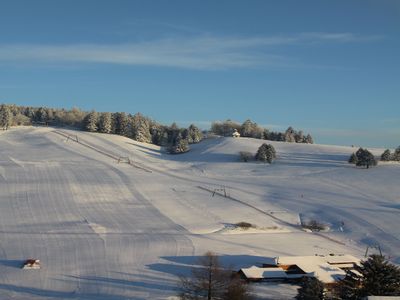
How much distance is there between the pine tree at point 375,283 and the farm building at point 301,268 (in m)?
5.70

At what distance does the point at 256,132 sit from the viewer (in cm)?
12800

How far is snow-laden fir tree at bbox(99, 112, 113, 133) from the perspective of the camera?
117688 mm

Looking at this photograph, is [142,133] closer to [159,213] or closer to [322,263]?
[159,213]

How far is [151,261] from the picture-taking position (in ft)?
128

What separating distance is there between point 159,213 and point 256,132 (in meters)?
75.8

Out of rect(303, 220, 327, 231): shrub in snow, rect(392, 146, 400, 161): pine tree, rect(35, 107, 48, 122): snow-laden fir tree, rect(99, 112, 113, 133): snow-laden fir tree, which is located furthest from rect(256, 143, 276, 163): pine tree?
rect(35, 107, 48, 122): snow-laden fir tree

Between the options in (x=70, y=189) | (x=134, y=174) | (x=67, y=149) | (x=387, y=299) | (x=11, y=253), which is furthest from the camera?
(x=67, y=149)

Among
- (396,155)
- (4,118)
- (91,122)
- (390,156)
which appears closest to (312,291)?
(390,156)

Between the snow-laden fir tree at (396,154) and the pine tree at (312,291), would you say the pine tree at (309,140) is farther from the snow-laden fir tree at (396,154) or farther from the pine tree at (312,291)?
the pine tree at (312,291)

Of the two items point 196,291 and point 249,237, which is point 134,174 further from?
point 196,291

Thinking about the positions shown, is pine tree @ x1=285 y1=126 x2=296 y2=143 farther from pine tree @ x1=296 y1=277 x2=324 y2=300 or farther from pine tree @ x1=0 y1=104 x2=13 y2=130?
pine tree @ x1=296 y1=277 x2=324 y2=300

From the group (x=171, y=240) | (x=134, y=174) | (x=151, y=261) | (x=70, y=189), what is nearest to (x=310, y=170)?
(x=134, y=174)

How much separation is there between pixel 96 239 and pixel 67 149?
52550 mm

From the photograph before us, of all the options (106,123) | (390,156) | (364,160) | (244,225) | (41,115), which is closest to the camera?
(244,225)
